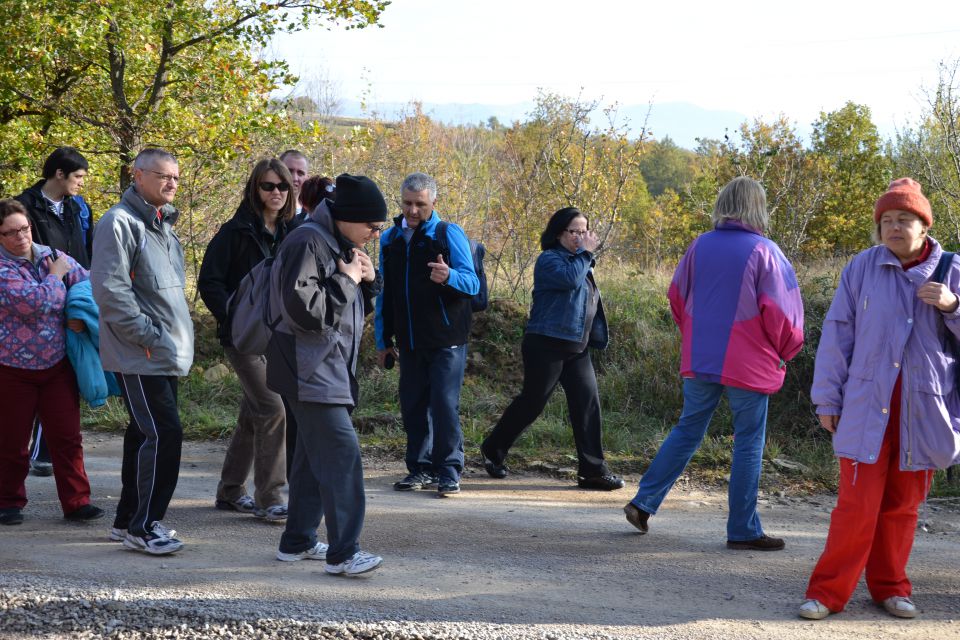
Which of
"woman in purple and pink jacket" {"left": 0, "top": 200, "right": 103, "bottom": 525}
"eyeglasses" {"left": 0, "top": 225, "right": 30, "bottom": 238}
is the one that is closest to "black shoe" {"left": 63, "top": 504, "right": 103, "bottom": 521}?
"woman in purple and pink jacket" {"left": 0, "top": 200, "right": 103, "bottom": 525}

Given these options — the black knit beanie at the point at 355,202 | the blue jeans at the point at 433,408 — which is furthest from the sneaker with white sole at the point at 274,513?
the black knit beanie at the point at 355,202

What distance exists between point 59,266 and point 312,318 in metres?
2.33

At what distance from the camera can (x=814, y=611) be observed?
4352mm

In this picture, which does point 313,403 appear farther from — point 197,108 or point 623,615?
point 197,108

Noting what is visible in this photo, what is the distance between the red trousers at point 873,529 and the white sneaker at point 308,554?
2.47 m

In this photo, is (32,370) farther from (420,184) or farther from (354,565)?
(420,184)

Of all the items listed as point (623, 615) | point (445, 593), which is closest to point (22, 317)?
point (445, 593)

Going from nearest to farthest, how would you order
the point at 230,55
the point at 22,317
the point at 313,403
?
the point at 313,403, the point at 22,317, the point at 230,55

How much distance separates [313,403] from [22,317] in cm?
224

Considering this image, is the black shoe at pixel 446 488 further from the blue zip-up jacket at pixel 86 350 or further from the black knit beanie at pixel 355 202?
the black knit beanie at pixel 355 202

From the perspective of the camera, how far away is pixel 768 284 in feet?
17.5

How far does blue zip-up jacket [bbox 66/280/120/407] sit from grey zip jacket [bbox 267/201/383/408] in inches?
64.6

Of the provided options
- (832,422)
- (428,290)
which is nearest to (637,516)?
(832,422)

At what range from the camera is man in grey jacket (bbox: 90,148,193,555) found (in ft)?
16.6
